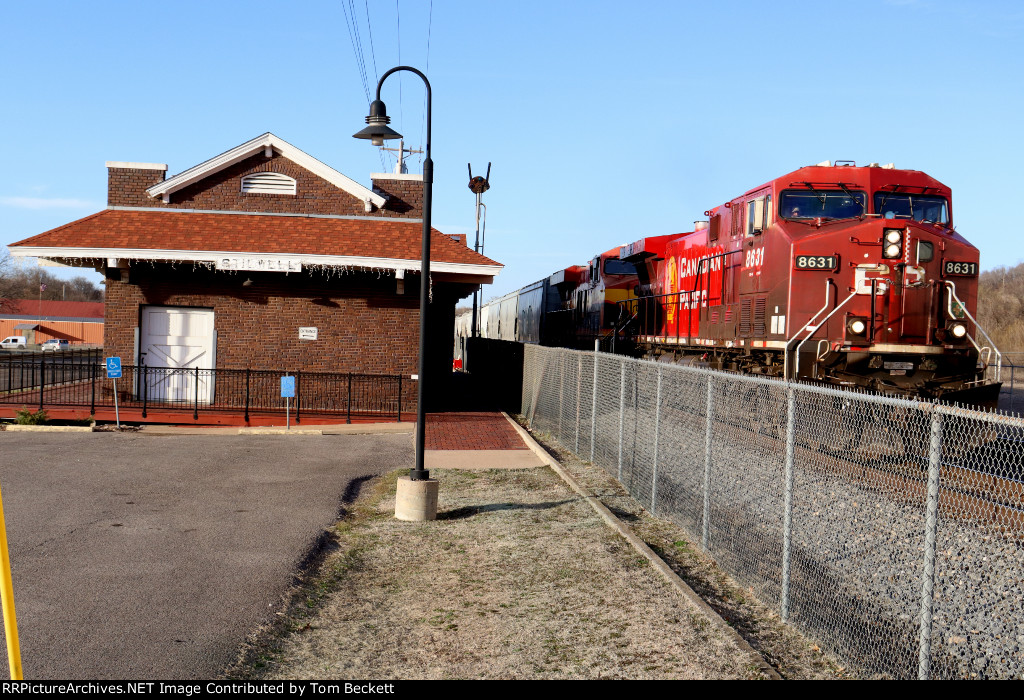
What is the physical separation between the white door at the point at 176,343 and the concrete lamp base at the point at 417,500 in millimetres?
12759

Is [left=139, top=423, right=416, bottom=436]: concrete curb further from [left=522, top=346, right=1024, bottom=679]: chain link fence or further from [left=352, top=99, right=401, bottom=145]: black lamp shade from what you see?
[left=522, top=346, right=1024, bottom=679]: chain link fence

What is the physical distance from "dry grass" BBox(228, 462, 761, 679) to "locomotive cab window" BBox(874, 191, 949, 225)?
24.1 ft

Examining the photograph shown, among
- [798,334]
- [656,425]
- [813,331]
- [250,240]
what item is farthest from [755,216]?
[250,240]

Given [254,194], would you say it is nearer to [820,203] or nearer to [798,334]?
[820,203]

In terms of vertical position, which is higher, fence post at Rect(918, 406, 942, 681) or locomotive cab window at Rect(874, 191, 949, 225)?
locomotive cab window at Rect(874, 191, 949, 225)

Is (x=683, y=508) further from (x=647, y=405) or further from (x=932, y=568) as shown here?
(x=932, y=568)

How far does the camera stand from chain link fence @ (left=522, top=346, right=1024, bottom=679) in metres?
4.99

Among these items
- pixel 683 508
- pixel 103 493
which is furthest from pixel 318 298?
pixel 683 508

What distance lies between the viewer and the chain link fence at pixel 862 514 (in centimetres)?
499

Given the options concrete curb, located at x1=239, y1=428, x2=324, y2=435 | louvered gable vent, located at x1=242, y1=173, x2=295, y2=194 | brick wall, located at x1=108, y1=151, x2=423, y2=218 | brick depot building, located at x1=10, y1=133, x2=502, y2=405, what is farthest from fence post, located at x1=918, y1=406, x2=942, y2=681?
louvered gable vent, located at x1=242, y1=173, x2=295, y2=194

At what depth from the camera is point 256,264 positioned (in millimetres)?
20047

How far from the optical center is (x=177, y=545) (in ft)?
28.8
